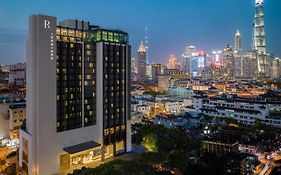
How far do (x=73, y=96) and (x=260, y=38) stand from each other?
11297 cm

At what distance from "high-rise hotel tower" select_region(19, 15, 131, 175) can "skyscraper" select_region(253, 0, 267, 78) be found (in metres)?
104

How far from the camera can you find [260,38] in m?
115

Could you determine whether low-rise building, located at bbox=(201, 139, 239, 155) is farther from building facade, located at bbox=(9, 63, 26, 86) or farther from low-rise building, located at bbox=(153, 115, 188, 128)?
building facade, located at bbox=(9, 63, 26, 86)

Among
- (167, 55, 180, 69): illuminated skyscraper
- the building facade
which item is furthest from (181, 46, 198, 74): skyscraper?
the building facade

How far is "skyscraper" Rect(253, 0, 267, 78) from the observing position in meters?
110

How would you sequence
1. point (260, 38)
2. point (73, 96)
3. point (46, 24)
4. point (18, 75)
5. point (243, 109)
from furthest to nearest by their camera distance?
point (260, 38) < point (18, 75) < point (243, 109) < point (73, 96) < point (46, 24)

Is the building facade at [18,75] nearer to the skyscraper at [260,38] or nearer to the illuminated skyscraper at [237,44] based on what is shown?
the skyscraper at [260,38]

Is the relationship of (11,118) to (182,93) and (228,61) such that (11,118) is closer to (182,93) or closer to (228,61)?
(182,93)

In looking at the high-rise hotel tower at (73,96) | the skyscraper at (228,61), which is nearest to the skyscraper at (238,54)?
the skyscraper at (228,61)

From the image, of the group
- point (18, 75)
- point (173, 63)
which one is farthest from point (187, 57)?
point (18, 75)

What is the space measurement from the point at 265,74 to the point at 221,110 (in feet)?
317

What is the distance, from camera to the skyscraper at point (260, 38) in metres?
110

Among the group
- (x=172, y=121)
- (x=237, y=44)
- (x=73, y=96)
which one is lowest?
(x=172, y=121)

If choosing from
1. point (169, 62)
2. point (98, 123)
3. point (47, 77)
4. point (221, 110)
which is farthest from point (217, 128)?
point (169, 62)
